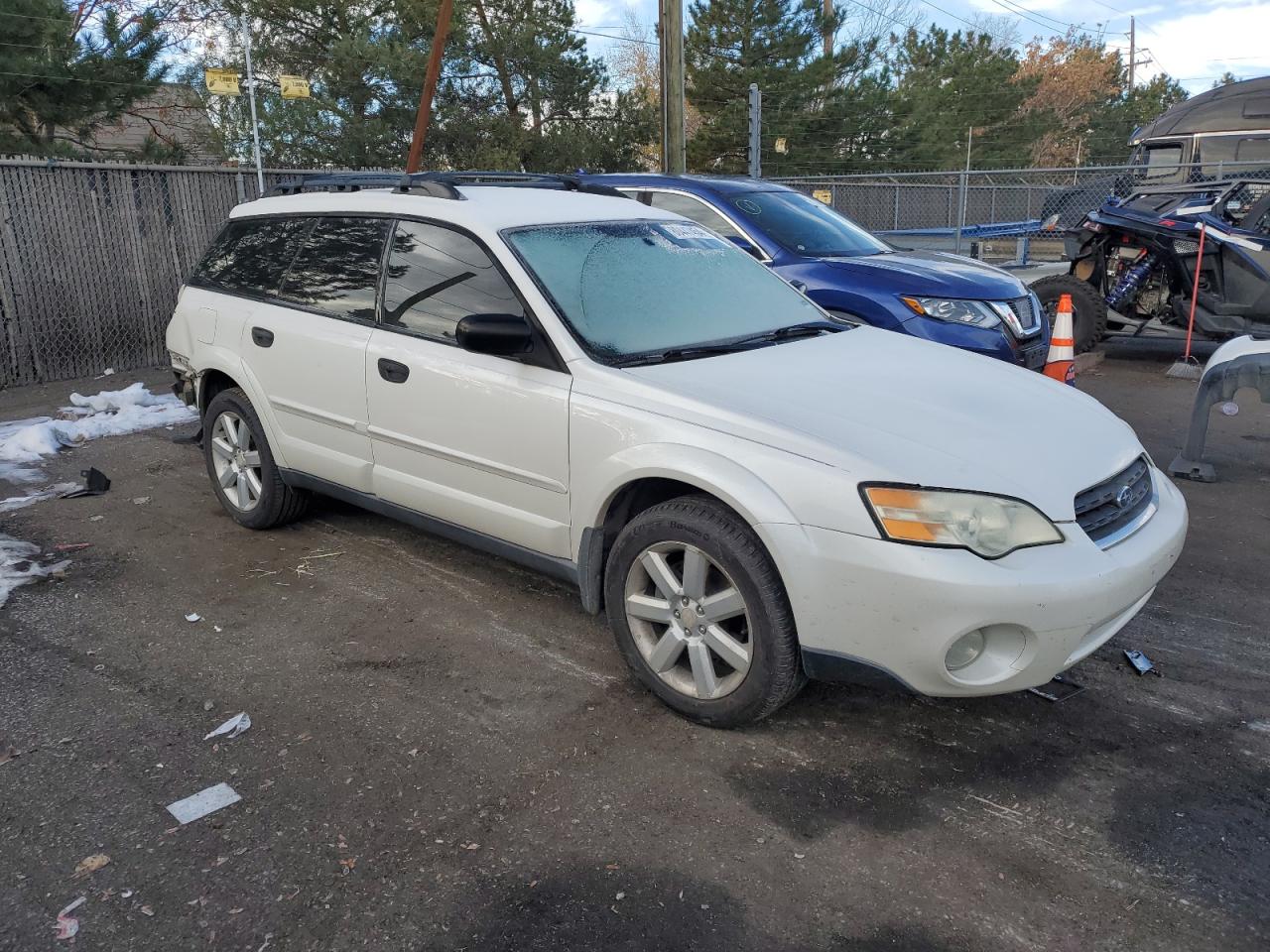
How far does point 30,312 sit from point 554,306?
306 inches

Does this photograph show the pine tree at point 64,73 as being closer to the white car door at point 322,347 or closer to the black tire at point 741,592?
the white car door at point 322,347

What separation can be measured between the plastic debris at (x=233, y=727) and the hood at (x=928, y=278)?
15.4ft

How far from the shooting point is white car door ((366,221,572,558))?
3.69 meters

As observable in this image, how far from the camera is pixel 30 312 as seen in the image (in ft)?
30.5

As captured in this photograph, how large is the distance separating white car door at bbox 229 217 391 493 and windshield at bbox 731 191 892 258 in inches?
133

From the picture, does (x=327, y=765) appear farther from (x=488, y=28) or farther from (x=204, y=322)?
(x=488, y=28)

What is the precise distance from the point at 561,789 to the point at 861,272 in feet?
15.2

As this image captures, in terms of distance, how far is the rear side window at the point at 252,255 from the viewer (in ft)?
16.3

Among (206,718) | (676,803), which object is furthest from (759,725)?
(206,718)

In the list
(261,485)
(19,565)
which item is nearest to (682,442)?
(261,485)

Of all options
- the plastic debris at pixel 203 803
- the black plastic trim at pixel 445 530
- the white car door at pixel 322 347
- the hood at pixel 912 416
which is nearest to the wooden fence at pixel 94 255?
the white car door at pixel 322 347

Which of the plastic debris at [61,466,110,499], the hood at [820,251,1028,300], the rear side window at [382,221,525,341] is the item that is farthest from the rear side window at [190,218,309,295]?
the hood at [820,251,1028,300]

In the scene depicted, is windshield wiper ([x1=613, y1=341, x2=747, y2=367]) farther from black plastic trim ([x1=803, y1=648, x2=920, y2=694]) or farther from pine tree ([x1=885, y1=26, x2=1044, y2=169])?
pine tree ([x1=885, y1=26, x2=1044, y2=169])

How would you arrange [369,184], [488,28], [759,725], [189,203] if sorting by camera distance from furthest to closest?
[488,28] < [189,203] < [369,184] < [759,725]
